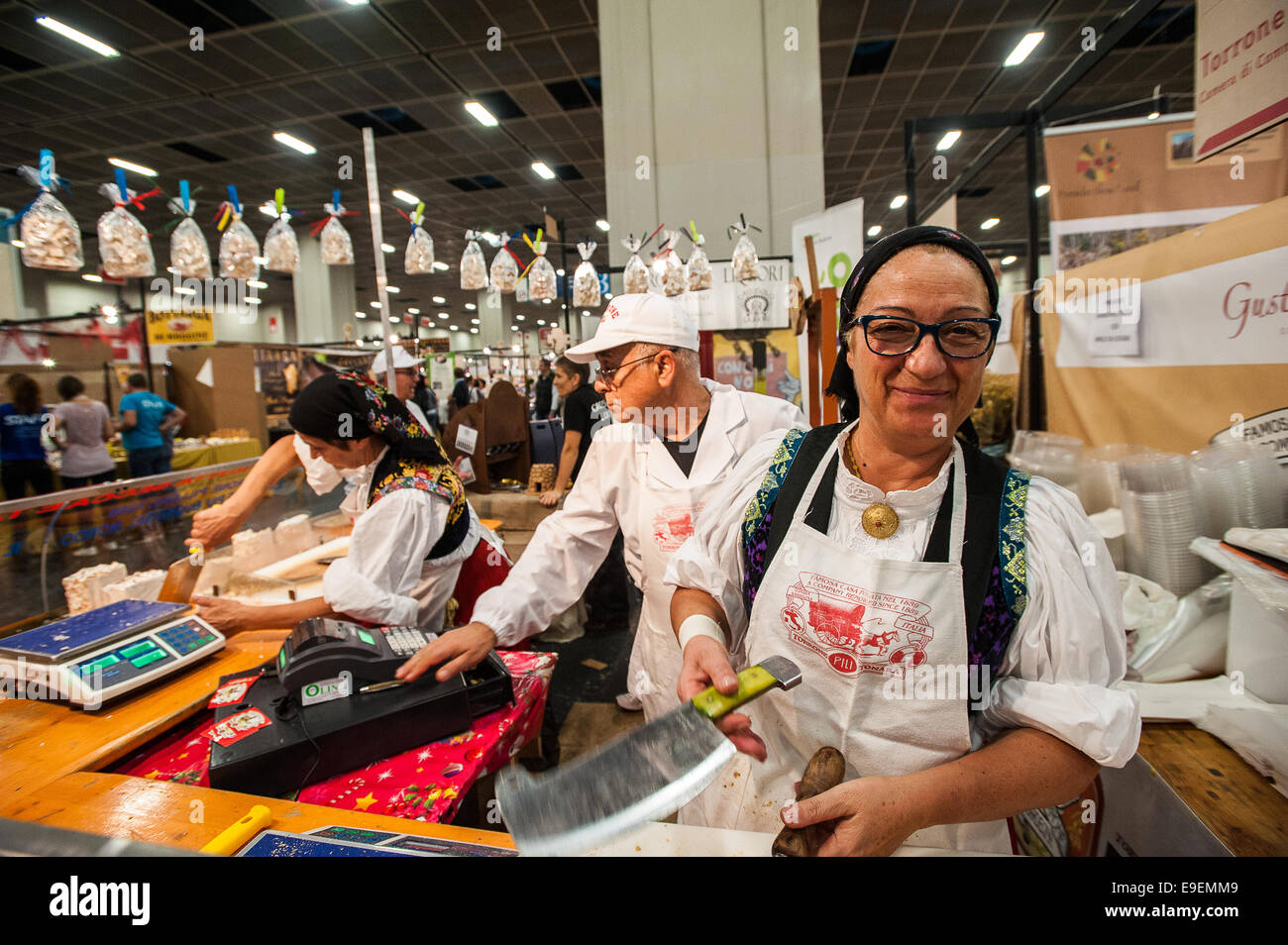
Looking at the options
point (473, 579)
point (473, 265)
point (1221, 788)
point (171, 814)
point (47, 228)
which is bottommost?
point (1221, 788)

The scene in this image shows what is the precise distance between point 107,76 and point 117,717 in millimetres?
7572

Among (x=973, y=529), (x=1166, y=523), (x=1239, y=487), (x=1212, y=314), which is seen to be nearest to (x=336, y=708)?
(x=973, y=529)

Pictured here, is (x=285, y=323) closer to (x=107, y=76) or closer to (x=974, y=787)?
(x=107, y=76)

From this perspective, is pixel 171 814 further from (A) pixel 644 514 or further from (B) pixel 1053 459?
(B) pixel 1053 459

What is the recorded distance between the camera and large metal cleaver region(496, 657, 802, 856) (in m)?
0.72

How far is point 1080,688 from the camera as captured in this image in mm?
859

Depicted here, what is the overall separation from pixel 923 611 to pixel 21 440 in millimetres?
8231

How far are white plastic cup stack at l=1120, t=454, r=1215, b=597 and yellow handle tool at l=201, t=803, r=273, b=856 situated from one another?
7.55ft

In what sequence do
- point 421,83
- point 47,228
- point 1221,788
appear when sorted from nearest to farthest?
point 1221,788 → point 47,228 → point 421,83

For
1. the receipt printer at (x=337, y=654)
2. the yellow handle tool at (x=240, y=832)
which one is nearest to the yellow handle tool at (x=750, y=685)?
the yellow handle tool at (x=240, y=832)

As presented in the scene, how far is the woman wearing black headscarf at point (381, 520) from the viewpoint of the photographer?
6.37 feet

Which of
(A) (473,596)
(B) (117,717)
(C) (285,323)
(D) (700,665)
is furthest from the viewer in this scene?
(C) (285,323)

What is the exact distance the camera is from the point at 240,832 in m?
0.99
